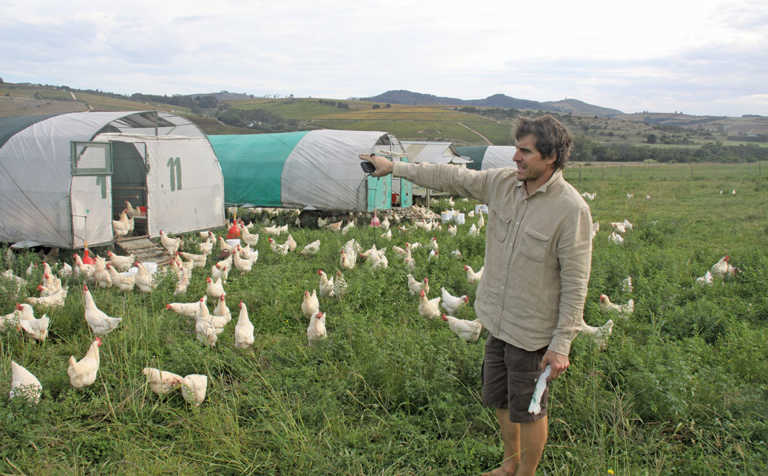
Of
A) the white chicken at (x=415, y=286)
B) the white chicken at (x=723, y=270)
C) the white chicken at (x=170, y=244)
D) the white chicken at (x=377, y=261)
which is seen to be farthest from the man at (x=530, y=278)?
the white chicken at (x=170, y=244)

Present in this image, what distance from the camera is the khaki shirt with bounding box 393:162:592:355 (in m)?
2.81

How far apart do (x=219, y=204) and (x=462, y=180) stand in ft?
35.2

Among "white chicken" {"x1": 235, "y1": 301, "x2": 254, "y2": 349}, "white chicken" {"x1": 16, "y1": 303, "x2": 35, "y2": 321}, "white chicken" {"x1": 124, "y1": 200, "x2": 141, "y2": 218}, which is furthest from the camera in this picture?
"white chicken" {"x1": 124, "y1": 200, "x2": 141, "y2": 218}

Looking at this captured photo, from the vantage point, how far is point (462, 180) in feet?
11.0

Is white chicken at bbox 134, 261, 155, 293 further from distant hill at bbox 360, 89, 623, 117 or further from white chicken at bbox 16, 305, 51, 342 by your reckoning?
distant hill at bbox 360, 89, 623, 117

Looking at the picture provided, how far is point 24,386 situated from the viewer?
4.05 metres

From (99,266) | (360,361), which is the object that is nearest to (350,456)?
(360,361)

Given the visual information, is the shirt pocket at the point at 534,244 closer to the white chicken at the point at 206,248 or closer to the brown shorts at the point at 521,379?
the brown shorts at the point at 521,379

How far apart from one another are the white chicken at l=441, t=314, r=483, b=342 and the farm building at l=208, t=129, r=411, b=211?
9.63 m

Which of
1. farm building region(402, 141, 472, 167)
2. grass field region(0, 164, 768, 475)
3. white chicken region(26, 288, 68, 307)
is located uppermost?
farm building region(402, 141, 472, 167)

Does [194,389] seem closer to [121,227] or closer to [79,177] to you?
[79,177]

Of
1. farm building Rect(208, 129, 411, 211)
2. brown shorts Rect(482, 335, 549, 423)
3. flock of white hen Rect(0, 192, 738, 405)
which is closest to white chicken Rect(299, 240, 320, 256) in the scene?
flock of white hen Rect(0, 192, 738, 405)

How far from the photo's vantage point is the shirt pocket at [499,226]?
122 inches

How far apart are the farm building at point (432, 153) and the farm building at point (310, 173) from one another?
17.4 ft
